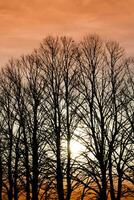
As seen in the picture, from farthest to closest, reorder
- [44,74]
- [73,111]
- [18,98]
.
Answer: [18,98] < [44,74] < [73,111]

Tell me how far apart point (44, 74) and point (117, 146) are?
785 cm

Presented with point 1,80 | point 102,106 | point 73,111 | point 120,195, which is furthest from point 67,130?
point 1,80

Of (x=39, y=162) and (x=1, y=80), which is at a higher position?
(x=1, y=80)

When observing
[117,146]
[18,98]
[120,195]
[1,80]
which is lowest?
[120,195]

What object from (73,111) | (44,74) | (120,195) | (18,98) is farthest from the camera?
(18,98)

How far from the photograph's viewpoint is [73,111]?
27328mm

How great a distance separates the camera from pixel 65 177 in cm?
2689

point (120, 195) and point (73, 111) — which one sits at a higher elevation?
point (73, 111)

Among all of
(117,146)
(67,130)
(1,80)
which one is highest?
(1,80)

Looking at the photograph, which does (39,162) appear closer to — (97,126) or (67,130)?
(67,130)

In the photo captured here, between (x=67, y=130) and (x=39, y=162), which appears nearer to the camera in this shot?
(x=67, y=130)

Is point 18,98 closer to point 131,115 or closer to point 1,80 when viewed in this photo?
point 1,80

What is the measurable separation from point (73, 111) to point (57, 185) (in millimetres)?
5110

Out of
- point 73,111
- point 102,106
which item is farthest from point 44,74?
point 102,106
